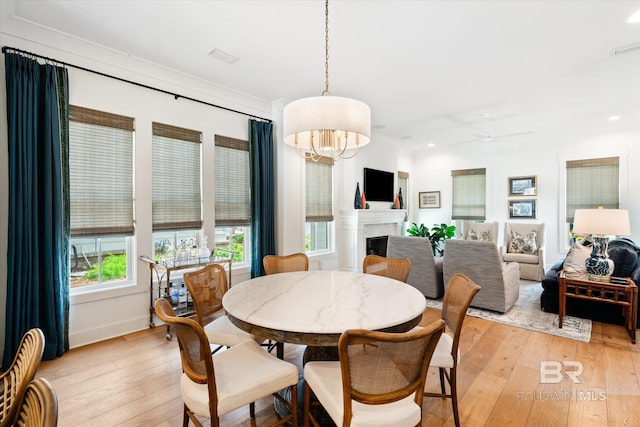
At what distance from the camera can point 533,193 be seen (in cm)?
642

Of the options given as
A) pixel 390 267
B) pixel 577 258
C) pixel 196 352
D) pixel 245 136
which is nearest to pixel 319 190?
pixel 245 136

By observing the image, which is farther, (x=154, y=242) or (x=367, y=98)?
(x=367, y=98)

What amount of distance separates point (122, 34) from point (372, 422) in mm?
3453

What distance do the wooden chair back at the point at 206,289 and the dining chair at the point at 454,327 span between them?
1505mm

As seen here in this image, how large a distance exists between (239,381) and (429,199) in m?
7.14

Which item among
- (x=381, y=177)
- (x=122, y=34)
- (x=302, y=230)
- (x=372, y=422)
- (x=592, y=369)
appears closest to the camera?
(x=372, y=422)

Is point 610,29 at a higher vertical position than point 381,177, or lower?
higher

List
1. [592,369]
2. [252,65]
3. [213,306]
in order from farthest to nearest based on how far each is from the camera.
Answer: [252,65]
[592,369]
[213,306]

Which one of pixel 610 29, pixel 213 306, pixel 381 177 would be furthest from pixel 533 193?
pixel 213 306

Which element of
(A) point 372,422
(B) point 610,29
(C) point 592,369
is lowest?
(C) point 592,369

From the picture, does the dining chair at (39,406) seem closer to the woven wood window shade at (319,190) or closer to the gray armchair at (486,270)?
the gray armchair at (486,270)

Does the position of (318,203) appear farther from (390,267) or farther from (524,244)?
(524,244)

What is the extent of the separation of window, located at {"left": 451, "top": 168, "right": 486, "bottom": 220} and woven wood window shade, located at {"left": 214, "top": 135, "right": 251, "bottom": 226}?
530cm

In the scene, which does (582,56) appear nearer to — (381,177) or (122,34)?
(381,177)
